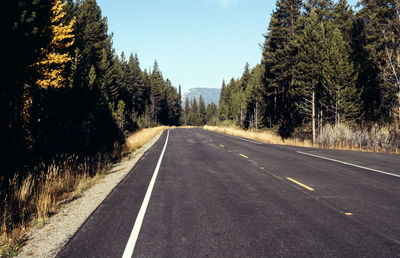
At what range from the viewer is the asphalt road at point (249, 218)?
3406mm

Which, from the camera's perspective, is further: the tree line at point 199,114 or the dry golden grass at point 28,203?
the tree line at point 199,114

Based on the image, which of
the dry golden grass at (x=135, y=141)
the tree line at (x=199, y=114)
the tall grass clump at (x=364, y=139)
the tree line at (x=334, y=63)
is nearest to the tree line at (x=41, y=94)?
the dry golden grass at (x=135, y=141)

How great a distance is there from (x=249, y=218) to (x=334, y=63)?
2187cm

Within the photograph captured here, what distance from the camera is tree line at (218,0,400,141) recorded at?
21828 mm

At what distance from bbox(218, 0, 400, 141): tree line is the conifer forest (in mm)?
113

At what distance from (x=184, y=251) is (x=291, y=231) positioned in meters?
1.73

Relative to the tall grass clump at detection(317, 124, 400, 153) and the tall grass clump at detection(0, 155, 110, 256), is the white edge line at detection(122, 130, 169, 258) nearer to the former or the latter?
the tall grass clump at detection(0, 155, 110, 256)

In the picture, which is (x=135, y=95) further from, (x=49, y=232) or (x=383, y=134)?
(x=49, y=232)

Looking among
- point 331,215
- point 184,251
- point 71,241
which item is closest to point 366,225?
point 331,215

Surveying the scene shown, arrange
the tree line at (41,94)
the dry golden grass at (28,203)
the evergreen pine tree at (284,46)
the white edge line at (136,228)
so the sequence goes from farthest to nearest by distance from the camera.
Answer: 1. the evergreen pine tree at (284,46)
2. the tree line at (41,94)
3. the dry golden grass at (28,203)
4. the white edge line at (136,228)

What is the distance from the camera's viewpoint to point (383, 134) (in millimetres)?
15742

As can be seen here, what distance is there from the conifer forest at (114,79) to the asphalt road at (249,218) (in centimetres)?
232

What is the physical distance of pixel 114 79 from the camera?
44750 millimetres

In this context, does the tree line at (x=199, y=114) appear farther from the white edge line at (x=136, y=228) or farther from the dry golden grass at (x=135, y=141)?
the white edge line at (x=136, y=228)
